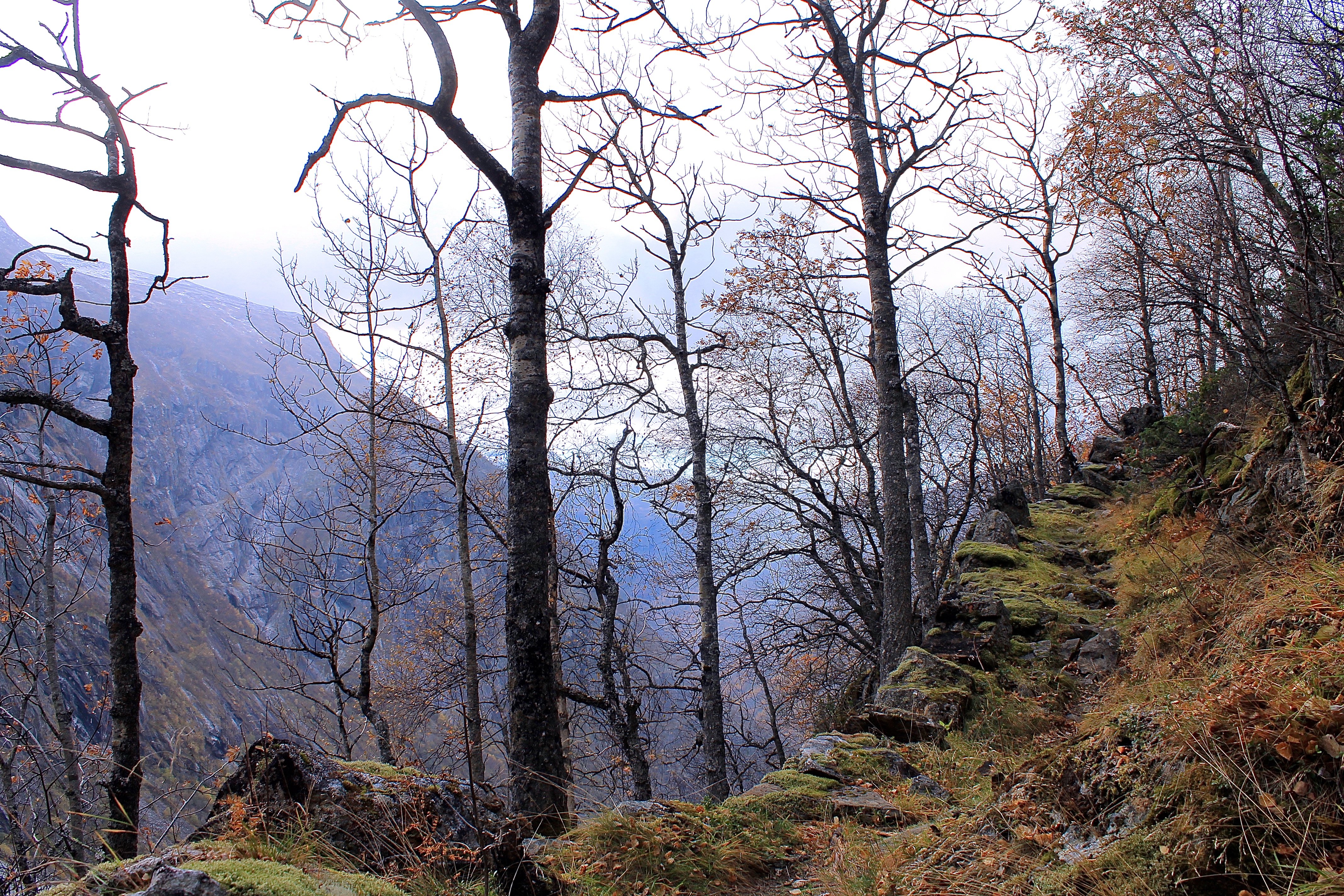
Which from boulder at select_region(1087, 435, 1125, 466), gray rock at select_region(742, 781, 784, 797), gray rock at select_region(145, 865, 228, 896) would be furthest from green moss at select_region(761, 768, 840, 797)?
boulder at select_region(1087, 435, 1125, 466)

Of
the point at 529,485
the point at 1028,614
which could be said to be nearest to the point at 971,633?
the point at 1028,614

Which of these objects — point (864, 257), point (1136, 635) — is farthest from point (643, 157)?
point (1136, 635)

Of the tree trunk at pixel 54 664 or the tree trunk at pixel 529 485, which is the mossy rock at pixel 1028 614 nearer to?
the tree trunk at pixel 529 485

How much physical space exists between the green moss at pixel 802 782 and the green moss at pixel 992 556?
16.5ft

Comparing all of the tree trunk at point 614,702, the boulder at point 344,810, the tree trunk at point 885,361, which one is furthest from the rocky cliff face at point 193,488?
the boulder at point 344,810

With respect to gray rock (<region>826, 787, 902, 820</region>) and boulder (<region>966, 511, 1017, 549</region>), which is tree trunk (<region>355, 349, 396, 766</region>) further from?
boulder (<region>966, 511, 1017, 549</region>)

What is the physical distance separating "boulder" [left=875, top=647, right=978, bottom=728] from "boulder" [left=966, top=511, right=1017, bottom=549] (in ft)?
12.0

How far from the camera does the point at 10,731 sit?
25.6ft

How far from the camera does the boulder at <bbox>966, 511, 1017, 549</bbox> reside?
9164mm

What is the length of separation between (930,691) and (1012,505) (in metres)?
5.59

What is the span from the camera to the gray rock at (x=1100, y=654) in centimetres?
492

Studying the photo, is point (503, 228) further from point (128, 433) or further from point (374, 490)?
point (128, 433)

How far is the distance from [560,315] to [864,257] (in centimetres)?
536

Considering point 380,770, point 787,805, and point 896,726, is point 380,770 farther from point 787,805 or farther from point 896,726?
point 896,726
